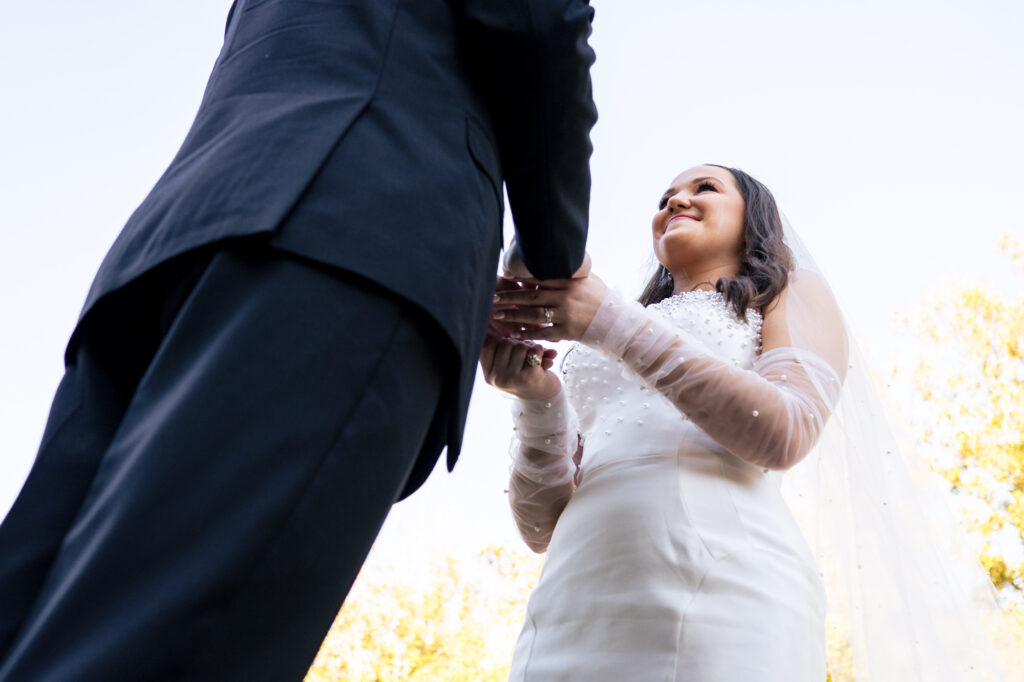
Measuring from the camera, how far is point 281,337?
0.99m

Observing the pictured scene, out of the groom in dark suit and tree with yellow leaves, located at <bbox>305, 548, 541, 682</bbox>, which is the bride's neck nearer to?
the groom in dark suit

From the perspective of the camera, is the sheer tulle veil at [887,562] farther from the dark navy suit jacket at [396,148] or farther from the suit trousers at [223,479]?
the suit trousers at [223,479]

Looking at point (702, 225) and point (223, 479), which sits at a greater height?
point (223, 479)

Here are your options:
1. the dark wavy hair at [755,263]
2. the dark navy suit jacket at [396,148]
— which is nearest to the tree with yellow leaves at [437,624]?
the dark wavy hair at [755,263]

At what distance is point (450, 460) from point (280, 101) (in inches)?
20.6

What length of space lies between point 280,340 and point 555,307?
0.95 metres

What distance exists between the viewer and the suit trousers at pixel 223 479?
2.84 feet

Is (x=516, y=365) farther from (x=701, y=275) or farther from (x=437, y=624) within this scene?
(x=437, y=624)

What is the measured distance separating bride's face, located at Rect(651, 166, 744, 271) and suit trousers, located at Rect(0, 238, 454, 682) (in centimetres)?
166

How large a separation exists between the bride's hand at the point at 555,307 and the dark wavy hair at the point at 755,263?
63cm

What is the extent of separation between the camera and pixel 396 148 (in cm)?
113

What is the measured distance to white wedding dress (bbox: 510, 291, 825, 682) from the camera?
178 cm

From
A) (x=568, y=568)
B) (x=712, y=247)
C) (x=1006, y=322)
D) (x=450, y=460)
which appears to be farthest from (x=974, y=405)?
(x=450, y=460)

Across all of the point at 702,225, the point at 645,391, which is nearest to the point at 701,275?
the point at 702,225
